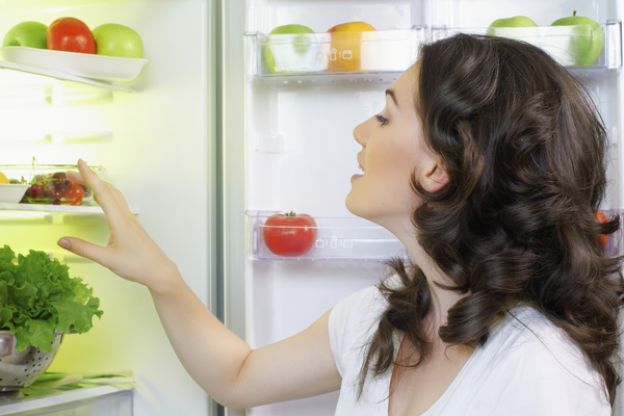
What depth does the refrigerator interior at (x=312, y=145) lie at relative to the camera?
1.69m

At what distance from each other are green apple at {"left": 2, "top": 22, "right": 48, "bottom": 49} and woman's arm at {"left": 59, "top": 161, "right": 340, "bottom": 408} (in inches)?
12.2

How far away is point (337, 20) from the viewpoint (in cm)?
175

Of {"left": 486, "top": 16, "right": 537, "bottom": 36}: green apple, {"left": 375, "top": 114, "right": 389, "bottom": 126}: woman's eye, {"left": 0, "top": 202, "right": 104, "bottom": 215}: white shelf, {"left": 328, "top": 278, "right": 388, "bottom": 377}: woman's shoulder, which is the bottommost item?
{"left": 328, "top": 278, "right": 388, "bottom": 377}: woman's shoulder

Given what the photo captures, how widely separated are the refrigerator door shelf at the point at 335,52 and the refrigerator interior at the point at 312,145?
35 mm

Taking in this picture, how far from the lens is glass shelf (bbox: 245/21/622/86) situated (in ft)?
5.24

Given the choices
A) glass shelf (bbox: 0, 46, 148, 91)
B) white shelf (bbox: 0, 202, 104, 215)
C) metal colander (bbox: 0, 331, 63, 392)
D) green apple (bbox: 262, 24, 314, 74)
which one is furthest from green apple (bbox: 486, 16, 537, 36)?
metal colander (bbox: 0, 331, 63, 392)

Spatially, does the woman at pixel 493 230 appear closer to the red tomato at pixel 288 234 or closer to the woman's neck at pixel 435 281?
the woman's neck at pixel 435 281

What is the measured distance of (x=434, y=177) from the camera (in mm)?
1165

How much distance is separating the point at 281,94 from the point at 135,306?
20.2 inches

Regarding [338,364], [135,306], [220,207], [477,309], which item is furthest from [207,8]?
[477,309]

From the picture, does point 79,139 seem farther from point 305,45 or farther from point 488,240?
point 488,240

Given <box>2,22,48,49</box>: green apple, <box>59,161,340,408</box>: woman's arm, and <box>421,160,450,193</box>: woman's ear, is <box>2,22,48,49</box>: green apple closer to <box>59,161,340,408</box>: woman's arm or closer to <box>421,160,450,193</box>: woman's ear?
<box>59,161,340,408</box>: woman's arm

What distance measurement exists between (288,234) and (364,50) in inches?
14.9

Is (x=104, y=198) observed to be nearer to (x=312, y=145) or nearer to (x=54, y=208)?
(x=54, y=208)
